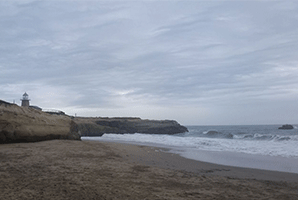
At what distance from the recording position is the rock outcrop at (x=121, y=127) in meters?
35.3

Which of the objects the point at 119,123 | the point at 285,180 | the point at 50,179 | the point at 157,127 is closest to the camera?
the point at 50,179

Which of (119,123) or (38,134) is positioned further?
(119,123)

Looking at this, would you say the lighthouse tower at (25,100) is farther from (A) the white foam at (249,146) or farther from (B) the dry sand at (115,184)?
(B) the dry sand at (115,184)

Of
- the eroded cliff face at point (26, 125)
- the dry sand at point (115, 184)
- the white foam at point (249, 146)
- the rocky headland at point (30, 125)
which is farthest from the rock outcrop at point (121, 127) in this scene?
the dry sand at point (115, 184)

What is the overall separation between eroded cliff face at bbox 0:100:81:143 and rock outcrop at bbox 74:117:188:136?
22261mm

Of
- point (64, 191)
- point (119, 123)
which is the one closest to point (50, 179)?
point (64, 191)

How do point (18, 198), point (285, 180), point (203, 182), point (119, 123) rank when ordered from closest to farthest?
point (18, 198) < point (203, 182) < point (285, 180) < point (119, 123)

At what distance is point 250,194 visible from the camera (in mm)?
4625

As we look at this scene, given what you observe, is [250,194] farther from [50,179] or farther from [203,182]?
[50,179]

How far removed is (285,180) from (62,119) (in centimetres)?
1121

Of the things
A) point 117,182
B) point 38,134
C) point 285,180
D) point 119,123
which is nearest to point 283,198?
point 285,180

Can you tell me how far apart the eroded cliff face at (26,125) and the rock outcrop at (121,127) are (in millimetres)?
22261

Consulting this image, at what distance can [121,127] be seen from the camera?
46312mm

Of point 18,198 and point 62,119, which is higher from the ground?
point 62,119
